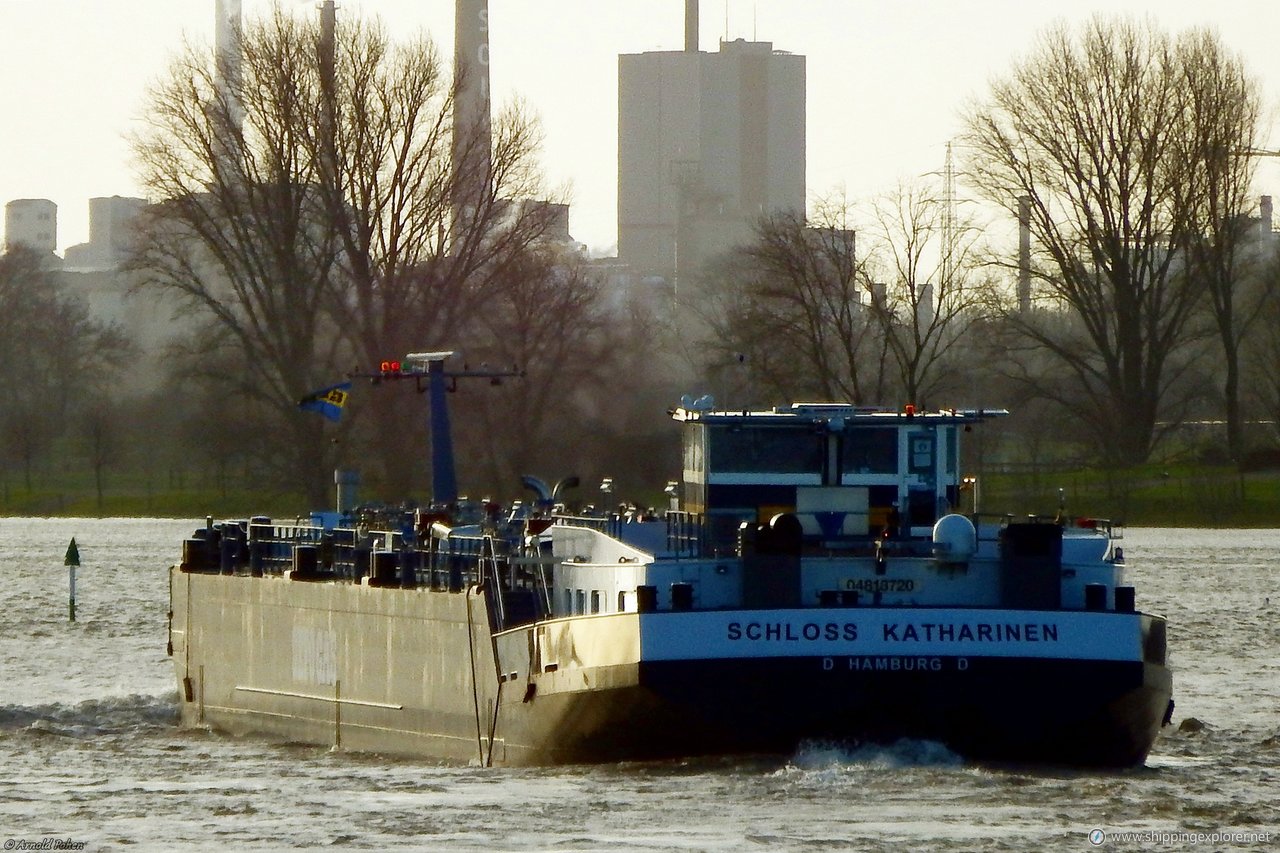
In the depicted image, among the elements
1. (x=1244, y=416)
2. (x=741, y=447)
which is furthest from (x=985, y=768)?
(x=1244, y=416)

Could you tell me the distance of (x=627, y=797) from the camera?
1046 inches

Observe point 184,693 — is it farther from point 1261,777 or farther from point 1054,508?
point 1054,508

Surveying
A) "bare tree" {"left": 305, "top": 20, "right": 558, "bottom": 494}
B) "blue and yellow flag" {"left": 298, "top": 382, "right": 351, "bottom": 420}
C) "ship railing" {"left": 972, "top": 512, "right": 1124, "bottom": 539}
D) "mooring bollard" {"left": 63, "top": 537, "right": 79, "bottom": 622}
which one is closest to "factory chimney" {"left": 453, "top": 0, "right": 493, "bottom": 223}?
"bare tree" {"left": 305, "top": 20, "right": 558, "bottom": 494}

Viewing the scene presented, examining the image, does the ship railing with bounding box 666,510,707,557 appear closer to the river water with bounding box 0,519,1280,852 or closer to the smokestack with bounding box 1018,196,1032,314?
the river water with bounding box 0,519,1280,852

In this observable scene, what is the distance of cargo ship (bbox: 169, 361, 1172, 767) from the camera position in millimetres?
26703

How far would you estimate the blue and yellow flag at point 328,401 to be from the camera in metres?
44.7

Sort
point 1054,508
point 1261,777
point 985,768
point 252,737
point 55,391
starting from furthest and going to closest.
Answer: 1. point 55,391
2. point 1054,508
3. point 252,737
4. point 1261,777
5. point 985,768

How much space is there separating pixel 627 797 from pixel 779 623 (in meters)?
2.33

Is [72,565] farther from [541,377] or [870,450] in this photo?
[870,450]

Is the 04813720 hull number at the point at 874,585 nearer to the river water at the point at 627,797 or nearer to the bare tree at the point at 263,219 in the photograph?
the river water at the point at 627,797

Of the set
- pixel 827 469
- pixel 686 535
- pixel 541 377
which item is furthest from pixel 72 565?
pixel 827 469

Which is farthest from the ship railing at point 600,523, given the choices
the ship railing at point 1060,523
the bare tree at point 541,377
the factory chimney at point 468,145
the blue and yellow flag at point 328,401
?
the factory chimney at point 468,145

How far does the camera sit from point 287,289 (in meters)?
81.6

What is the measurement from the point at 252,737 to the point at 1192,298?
55.9m
